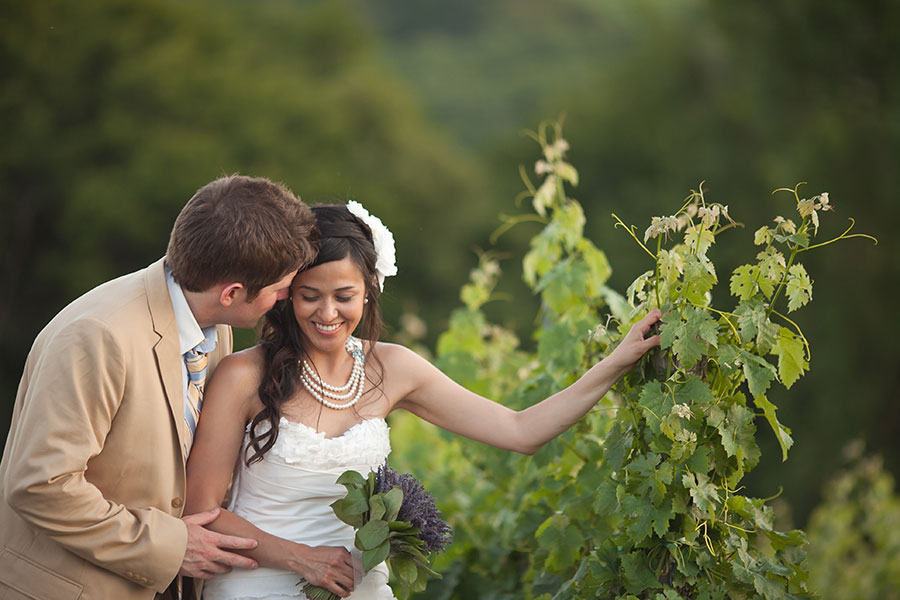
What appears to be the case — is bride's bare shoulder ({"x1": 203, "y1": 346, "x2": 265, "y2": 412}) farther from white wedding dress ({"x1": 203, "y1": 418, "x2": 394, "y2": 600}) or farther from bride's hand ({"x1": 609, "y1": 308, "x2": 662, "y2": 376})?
bride's hand ({"x1": 609, "y1": 308, "x2": 662, "y2": 376})

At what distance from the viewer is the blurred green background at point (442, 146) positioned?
57.4ft

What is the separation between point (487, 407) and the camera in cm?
378

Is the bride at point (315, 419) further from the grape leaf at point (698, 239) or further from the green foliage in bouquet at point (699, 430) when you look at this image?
the grape leaf at point (698, 239)

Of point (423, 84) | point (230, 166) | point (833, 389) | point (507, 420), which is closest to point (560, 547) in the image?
point (507, 420)

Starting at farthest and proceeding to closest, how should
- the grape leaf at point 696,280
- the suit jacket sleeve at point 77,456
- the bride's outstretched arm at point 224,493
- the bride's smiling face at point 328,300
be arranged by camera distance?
the bride's smiling face at point 328,300 < the bride's outstretched arm at point 224,493 < the grape leaf at point 696,280 < the suit jacket sleeve at point 77,456

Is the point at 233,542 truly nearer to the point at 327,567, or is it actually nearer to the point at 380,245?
the point at 327,567

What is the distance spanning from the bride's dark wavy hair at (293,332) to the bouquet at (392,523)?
0.37 meters

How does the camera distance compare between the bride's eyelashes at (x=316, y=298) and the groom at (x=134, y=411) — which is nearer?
the groom at (x=134, y=411)

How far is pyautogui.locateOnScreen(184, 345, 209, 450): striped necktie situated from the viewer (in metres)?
3.39

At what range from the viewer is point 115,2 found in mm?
24578

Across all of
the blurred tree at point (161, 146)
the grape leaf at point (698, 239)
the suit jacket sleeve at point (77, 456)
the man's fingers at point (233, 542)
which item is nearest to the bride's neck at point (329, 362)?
the man's fingers at point (233, 542)

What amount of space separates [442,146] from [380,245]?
28.7 m

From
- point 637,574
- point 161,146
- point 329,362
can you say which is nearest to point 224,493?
point 329,362

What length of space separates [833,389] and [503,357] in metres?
13.5
